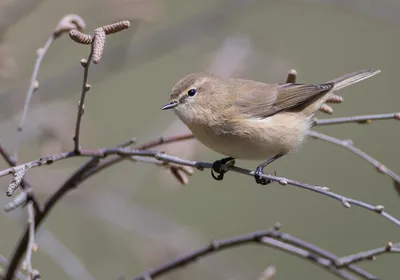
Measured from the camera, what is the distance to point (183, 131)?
10.5 feet

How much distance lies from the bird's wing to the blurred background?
0.17 metres

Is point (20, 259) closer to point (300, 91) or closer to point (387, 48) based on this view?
point (300, 91)

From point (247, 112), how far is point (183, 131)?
330 mm

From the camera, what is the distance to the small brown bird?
2918 mm

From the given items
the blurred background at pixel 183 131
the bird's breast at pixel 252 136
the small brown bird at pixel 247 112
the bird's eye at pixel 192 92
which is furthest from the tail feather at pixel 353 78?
the bird's eye at pixel 192 92

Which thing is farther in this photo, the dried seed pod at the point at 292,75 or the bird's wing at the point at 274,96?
the bird's wing at the point at 274,96

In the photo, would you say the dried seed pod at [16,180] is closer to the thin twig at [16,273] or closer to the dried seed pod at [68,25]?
the thin twig at [16,273]

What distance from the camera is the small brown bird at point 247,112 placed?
292cm

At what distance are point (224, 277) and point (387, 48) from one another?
238 inches

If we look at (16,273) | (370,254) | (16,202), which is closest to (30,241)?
(16,202)

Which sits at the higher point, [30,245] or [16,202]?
[16,202]

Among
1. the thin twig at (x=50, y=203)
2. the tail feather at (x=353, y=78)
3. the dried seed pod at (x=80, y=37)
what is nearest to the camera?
the dried seed pod at (x=80, y=37)

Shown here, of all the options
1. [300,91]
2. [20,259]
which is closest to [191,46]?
[300,91]

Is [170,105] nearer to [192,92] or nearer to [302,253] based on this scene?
[192,92]
